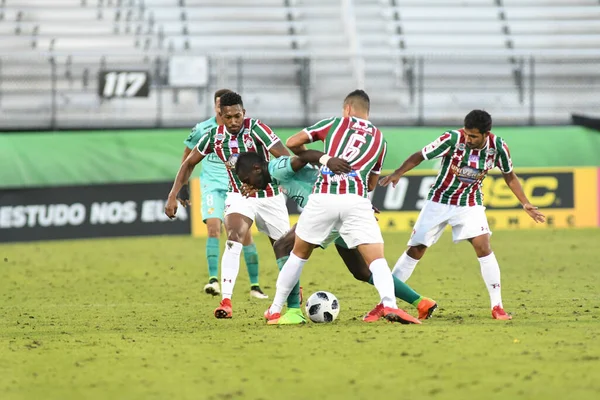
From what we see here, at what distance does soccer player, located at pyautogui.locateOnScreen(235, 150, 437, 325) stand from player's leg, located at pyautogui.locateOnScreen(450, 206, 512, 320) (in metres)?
0.55

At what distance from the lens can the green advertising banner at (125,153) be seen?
20.2 metres

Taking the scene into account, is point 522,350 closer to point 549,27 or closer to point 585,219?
point 585,219

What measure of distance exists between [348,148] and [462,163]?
139cm

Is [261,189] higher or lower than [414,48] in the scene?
lower

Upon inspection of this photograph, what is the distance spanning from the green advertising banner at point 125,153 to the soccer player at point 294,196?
36.5 ft

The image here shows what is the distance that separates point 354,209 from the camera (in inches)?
337

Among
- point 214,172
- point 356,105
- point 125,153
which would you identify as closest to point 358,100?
point 356,105

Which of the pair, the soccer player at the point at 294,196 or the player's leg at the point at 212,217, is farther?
the player's leg at the point at 212,217

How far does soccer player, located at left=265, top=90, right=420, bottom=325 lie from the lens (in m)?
8.54

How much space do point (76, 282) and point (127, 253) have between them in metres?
3.85

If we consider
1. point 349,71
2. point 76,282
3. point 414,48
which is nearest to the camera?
point 76,282

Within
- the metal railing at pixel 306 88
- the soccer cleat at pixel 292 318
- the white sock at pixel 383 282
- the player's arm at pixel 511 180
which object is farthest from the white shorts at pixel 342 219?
the metal railing at pixel 306 88

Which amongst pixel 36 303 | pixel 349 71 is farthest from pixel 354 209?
pixel 349 71

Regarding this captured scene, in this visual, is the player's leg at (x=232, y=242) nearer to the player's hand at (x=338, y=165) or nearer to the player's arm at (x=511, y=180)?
the player's hand at (x=338, y=165)
